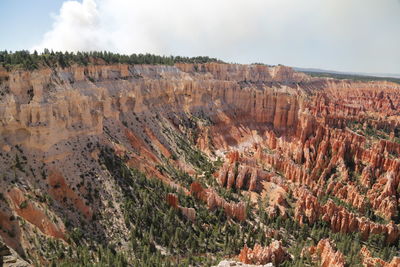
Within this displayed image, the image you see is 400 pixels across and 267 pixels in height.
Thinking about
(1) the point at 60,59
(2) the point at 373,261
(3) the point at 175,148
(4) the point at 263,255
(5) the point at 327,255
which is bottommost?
(2) the point at 373,261

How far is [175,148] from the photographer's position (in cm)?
6638

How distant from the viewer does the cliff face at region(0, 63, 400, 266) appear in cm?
3822

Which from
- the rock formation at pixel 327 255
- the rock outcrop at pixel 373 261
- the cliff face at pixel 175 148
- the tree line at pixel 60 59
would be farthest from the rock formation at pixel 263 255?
the tree line at pixel 60 59

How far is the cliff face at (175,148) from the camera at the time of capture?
38219mm

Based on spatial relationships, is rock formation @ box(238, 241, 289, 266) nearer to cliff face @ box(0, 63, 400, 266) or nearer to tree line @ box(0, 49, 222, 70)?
cliff face @ box(0, 63, 400, 266)

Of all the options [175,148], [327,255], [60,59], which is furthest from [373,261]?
[60,59]

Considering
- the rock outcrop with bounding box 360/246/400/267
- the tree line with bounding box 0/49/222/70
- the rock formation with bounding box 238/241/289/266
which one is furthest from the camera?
the tree line with bounding box 0/49/222/70

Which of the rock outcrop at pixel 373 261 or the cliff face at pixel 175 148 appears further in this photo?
the rock outcrop at pixel 373 261

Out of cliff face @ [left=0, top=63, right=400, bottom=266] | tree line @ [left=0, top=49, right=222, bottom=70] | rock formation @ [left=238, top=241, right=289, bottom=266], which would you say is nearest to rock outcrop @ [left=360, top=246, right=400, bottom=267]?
cliff face @ [left=0, top=63, right=400, bottom=266]

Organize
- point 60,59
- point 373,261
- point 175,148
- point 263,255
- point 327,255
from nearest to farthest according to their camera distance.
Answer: point 263,255 → point 327,255 → point 373,261 → point 60,59 → point 175,148

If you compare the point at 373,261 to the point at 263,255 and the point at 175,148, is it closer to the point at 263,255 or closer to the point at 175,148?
the point at 263,255

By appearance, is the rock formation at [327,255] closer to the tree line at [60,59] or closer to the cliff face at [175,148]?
the cliff face at [175,148]

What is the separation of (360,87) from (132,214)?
138490mm

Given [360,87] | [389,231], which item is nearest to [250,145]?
[389,231]
